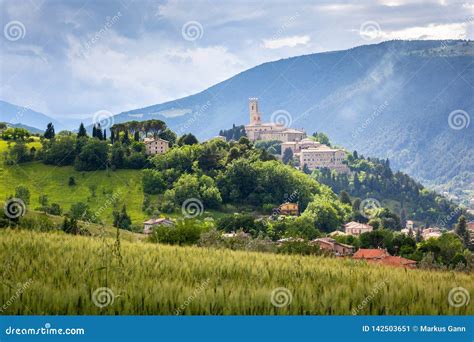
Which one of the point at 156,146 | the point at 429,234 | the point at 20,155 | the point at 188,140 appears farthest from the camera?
the point at 188,140

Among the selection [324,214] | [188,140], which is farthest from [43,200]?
[324,214]

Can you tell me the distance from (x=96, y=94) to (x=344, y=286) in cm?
5001

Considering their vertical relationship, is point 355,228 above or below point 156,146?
below

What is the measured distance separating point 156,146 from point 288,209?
23827mm

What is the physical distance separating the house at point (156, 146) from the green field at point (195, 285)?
348 feet

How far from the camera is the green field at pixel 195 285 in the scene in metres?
7.31

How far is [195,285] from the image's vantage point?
8102 mm

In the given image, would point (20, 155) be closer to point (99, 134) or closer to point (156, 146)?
point (99, 134)

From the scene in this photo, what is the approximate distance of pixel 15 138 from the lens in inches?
4931

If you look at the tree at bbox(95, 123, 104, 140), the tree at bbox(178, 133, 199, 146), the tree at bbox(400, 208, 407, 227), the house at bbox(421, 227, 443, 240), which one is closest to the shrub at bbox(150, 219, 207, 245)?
the house at bbox(421, 227, 443, 240)

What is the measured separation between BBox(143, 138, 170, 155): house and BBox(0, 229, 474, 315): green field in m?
106

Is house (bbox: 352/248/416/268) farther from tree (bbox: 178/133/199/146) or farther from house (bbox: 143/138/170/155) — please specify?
tree (bbox: 178/133/199/146)

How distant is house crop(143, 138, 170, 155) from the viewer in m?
117

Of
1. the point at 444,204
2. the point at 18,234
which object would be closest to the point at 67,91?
the point at 18,234
